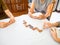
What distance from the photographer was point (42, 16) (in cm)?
158

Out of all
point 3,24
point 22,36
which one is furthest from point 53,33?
point 3,24

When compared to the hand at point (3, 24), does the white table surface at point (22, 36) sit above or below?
below

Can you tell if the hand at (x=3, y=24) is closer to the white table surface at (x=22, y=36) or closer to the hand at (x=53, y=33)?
the white table surface at (x=22, y=36)

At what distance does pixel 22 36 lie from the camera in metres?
1.23

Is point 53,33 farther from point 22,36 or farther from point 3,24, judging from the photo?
point 3,24

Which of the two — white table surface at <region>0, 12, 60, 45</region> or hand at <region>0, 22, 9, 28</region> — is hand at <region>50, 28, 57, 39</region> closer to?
white table surface at <region>0, 12, 60, 45</region>

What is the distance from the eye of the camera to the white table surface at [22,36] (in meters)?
1.15

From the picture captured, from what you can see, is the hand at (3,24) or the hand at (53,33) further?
the hand at (3,24)

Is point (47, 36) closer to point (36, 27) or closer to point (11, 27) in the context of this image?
point (36, 27)

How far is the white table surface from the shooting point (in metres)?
1.15

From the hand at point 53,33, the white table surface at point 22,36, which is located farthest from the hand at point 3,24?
the hand at point 53,33

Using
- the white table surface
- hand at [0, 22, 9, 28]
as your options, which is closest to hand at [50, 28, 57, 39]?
the white table surface

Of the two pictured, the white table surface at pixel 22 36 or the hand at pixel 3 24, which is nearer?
the white table surface at pixel 22 36

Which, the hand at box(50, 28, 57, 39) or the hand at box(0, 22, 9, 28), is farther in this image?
the hand at box(0, 22, 9, 28)
